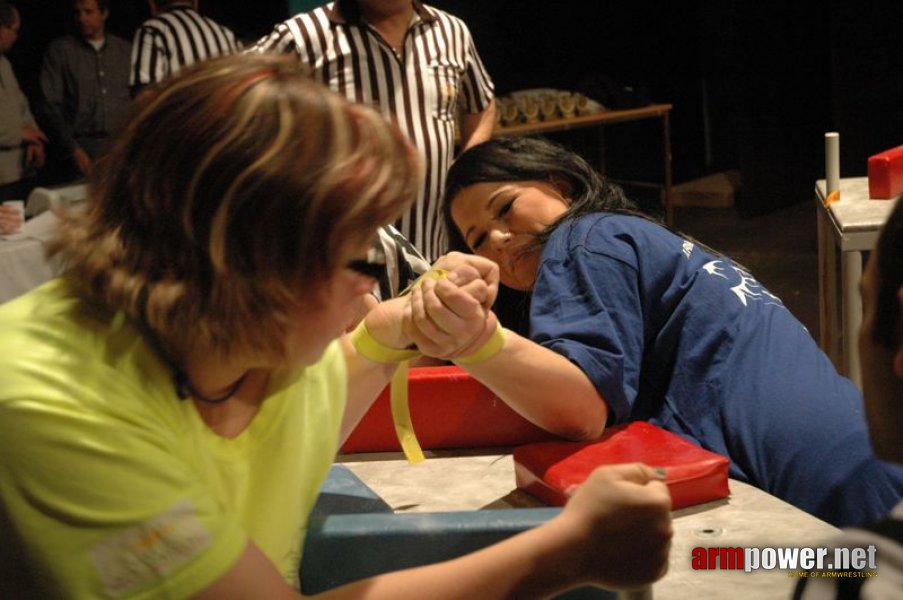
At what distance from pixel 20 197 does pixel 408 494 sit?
15.7ft

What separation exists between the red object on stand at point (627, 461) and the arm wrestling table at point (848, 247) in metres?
1.24

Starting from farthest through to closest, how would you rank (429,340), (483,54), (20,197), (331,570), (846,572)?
(483,54) < (20,197) < (429,340) < (331,570) < (846,572)

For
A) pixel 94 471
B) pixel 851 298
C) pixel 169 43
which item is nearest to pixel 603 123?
pixel 169 43

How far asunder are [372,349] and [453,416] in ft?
0.91

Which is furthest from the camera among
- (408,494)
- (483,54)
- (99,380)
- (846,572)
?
(483,54)

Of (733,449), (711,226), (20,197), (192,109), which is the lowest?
(711,226)

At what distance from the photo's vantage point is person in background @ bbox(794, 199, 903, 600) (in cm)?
81

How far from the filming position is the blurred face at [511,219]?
2.01m

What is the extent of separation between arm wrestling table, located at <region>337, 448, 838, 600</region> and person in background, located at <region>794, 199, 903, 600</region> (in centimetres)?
15

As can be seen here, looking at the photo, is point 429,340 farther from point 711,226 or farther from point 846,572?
point 711,226

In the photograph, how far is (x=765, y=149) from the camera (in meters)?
7.36

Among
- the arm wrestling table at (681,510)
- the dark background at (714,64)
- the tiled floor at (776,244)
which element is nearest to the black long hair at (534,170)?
the arm wrestling table at (681,510)

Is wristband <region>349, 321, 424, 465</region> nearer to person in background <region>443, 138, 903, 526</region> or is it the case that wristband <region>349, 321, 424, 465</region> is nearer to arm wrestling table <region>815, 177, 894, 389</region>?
person in background <region>443, 138, 903, 526</region>

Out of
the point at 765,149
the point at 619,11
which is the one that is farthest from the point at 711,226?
the point at 619,11
